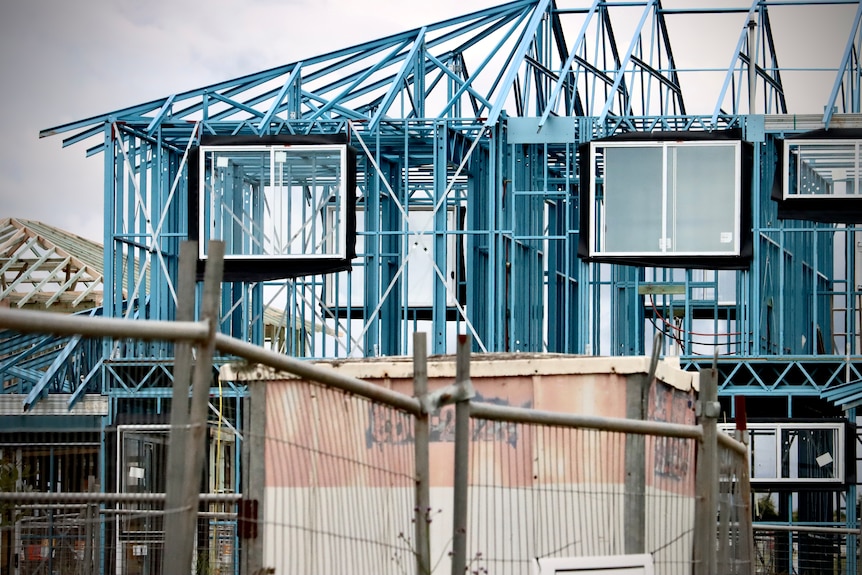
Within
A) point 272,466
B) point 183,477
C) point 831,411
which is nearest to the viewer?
point 183,477

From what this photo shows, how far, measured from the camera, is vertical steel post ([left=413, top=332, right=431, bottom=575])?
552cm

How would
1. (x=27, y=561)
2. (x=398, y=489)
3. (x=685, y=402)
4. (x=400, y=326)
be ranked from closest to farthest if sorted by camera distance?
(x=398, y=489), (x=27, y=561), (x=685, y=402), (x=400, y=326)

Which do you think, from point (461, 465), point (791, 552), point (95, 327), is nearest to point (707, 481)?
point (461, 465)

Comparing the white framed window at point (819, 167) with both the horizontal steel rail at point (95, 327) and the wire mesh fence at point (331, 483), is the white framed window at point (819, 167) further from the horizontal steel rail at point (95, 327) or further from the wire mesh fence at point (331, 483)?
the horizontal steel rail at point (95, 327)

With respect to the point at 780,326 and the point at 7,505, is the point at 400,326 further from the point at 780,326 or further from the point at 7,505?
the point at 7,505

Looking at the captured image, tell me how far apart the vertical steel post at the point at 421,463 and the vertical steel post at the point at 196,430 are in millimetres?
1224

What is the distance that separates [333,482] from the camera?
212 inches

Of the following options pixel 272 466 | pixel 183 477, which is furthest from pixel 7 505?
pixel 183 477

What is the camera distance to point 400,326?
31.7 metres

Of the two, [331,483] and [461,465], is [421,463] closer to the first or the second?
[461,465]

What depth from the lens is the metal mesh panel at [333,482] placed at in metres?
5.23

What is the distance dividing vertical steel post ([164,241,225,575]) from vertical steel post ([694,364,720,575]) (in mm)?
3488

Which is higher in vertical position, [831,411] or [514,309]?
[514,309]

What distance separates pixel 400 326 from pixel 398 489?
85.1 ft
